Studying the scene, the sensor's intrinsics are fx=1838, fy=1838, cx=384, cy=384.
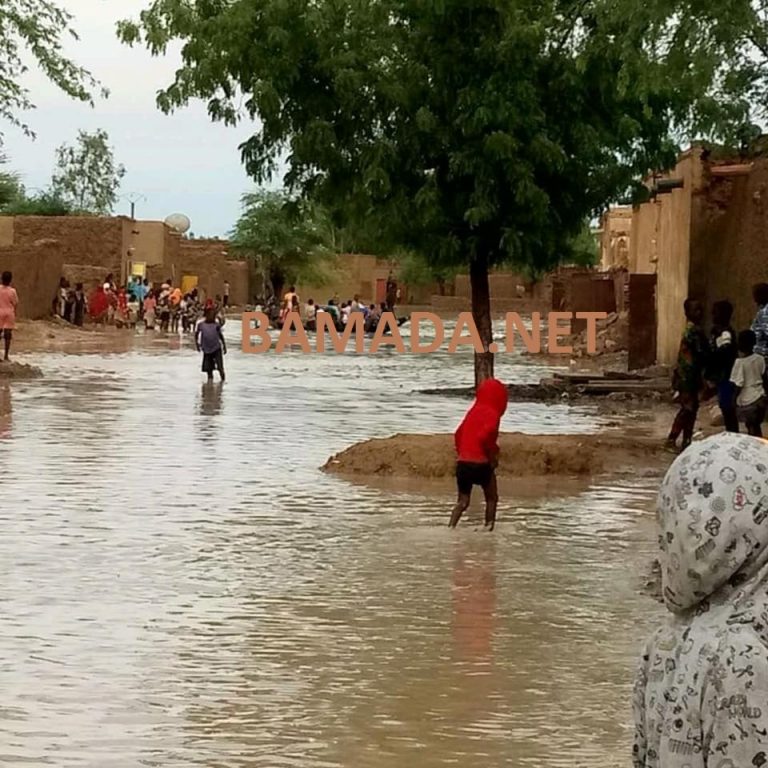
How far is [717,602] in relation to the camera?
3117 mm

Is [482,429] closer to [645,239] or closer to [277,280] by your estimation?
[645,239]

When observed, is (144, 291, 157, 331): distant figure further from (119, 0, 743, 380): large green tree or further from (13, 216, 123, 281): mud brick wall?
(119, 0, 743, 380): large green tree

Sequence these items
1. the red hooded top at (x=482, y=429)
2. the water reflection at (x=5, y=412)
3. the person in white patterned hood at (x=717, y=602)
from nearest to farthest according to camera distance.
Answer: the person in white patterned hood at (x=717, y=602)
the red hooded top at (x=482, y=429)
the water reflection at (x=5, y=412)

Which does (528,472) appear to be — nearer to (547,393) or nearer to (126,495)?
(126,495)

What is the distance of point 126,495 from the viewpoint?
1373 cm

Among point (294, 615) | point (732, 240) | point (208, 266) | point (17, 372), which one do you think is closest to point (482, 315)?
point (732, 240)

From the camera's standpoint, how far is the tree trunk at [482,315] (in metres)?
22.5

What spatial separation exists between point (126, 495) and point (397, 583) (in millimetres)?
4208

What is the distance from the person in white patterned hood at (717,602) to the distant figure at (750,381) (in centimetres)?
1215

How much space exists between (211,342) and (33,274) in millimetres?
18960

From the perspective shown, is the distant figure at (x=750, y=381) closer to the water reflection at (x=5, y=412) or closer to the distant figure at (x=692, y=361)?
the distant figure at (x=692, y=361)

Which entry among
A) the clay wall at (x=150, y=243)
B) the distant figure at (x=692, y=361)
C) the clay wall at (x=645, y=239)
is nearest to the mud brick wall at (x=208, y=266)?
the clay wall at (x=150, y=243)

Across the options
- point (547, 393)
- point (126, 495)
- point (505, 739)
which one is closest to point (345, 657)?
point (505, 739)

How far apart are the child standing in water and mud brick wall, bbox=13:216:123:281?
3297cm
